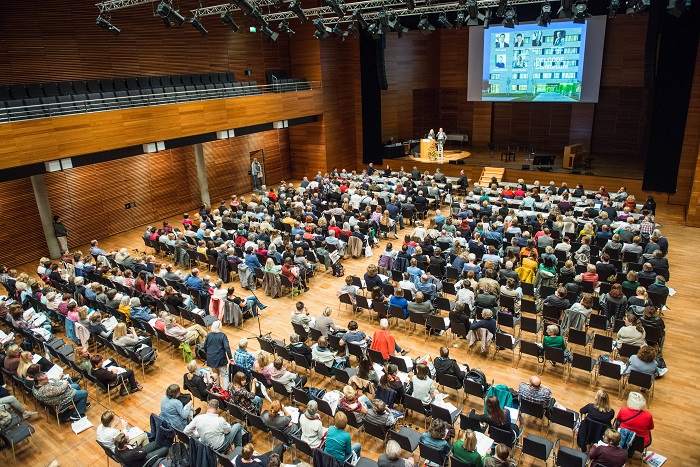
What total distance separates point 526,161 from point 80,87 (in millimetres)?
17492

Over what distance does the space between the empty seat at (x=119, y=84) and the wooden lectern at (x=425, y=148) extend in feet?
41.1

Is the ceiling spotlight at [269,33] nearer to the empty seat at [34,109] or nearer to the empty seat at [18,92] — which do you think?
the empty seat at [34,109]

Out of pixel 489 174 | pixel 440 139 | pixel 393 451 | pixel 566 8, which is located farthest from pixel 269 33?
pixel 393 451

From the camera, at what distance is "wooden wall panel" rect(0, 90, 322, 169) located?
12859mm

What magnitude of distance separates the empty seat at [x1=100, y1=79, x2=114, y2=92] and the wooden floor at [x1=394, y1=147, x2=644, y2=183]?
12243mm

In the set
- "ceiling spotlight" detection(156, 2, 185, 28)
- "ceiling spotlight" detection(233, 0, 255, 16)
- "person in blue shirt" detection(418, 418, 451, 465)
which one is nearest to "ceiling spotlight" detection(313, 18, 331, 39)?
"ceiling spotlight" detection(233, 0, 255, 16)

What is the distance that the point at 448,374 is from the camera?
298 inches

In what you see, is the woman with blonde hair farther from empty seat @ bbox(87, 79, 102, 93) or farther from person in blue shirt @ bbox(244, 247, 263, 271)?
empty seat @ bbox(87, 79, 102, 93)

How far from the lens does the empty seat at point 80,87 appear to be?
51.8 feet

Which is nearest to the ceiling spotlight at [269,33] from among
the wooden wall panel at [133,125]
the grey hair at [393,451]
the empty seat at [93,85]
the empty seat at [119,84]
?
the wooden wall panel at [133,125]

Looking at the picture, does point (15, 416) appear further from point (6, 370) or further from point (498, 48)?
point (498, 48)

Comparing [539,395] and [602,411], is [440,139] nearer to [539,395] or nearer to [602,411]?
[539,395]

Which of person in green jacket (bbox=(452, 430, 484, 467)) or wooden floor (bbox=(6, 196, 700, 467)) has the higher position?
person in green jacket (bbox=(452, 430, 484, 467))

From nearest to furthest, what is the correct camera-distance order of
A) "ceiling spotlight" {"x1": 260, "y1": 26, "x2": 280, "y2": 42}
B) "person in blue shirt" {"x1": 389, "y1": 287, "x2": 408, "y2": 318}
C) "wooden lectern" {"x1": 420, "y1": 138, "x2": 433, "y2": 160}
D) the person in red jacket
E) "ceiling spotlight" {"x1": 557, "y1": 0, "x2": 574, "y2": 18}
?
the person in red jacket, "person in blue shirt" {"x1": 389, "y1": 287, "x2": 408, "y2": 318}, "ceiling spotlight" {"x1": 557, "y1": 0, "x2": 574, "y2": 18}, "ceiling spotlight" {"x1": 260, "y1": 26, "x2": 280, "y2": 42}, "wooden lectern" {"x1": 420, "y1": 138, "x2": 433, "y2": 160}
